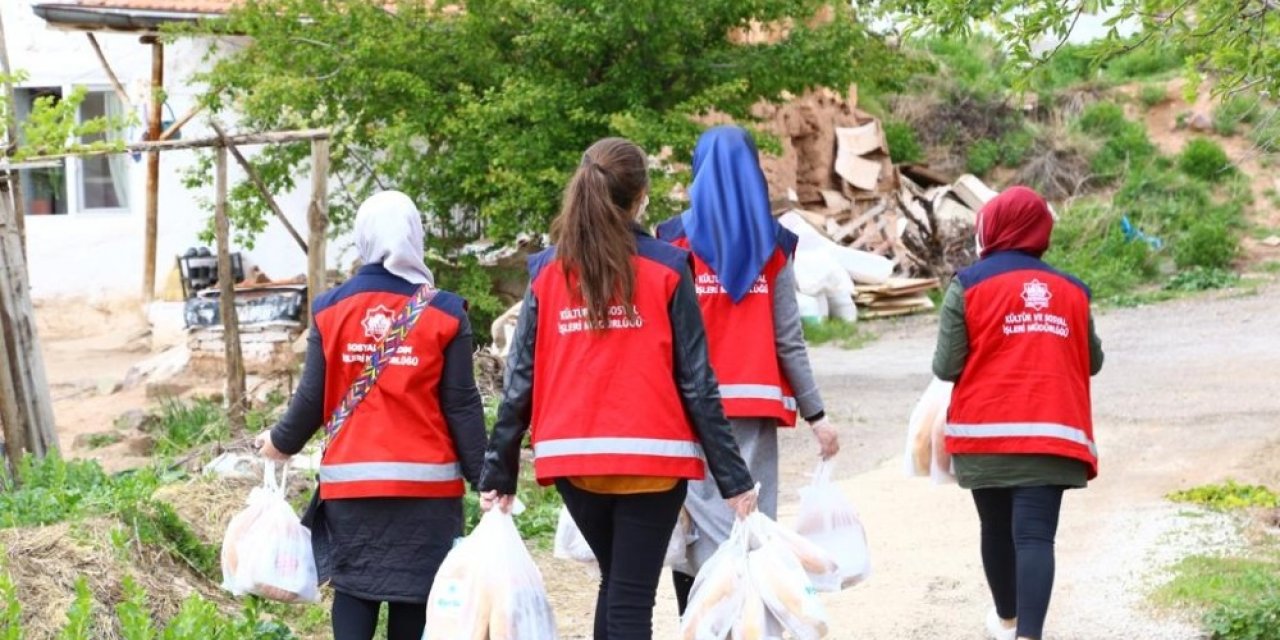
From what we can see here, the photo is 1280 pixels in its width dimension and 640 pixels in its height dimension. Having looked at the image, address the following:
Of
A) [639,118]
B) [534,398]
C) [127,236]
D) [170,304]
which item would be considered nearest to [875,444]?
[639,118]

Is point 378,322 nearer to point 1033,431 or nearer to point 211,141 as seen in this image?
point 1033,431

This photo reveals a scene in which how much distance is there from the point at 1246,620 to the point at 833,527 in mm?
1689

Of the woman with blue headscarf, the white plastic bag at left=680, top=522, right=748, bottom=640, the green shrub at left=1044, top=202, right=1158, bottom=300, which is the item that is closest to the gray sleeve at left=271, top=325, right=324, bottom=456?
the woman with blue headscarf

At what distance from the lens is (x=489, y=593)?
476 centimetres

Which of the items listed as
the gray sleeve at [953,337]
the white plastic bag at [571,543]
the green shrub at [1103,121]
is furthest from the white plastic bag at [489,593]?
the green shrub at [1103,121]

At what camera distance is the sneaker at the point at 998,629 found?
609cm

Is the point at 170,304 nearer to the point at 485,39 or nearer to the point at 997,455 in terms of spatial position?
the point at 485,39

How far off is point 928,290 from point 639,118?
27.3 ft

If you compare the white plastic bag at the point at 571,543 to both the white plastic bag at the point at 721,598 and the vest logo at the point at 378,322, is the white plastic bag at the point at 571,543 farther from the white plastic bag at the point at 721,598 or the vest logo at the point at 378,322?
the vest logo at the point at 378,322


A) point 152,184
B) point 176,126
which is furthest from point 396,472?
point 152,184

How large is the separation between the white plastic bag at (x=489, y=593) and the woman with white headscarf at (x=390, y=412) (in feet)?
0.76

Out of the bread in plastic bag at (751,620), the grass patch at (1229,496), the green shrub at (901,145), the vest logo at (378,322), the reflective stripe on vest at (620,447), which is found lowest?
the grass patch at (1229,496)

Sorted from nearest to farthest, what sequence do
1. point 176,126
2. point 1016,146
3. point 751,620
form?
point 751,620
point 176,126
point 1016,146

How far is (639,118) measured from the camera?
13164 mm
